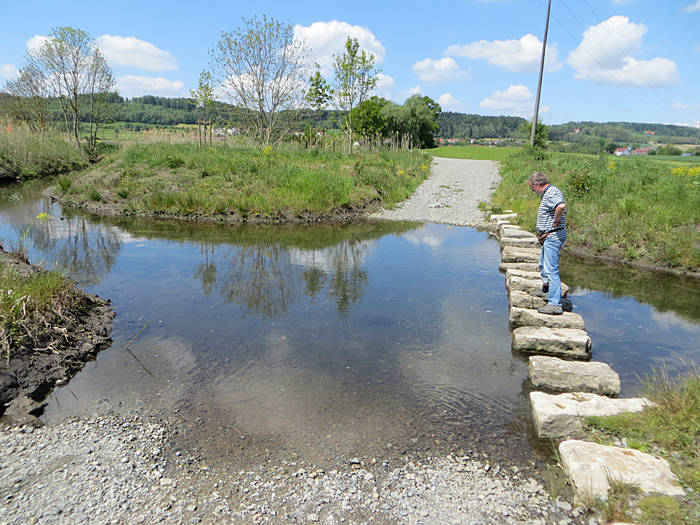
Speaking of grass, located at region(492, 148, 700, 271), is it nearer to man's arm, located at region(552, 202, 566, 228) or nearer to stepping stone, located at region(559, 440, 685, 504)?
man's arm, located at region(552, 202, 566, 228)

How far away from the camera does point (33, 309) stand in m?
5.01

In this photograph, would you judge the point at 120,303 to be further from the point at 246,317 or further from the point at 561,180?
the point at 561,180

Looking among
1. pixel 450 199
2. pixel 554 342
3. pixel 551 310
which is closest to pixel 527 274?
pixel 551 310

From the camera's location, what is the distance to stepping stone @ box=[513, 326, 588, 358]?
16.8ft

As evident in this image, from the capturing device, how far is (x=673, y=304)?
7465 mm

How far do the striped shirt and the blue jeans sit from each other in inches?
4.9

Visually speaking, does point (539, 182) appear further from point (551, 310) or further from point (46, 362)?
point (46, 362)

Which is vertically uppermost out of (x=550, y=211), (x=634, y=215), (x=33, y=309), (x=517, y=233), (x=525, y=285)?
(x=550, y=211)

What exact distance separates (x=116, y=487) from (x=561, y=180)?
16620 mm

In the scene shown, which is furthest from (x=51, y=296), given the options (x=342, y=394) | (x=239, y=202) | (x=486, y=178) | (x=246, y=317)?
(x=486, y=178)

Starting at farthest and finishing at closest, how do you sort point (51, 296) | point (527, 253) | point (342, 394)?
1. point (527, 253)
2. point (51, 296)
3. point (342, 394)

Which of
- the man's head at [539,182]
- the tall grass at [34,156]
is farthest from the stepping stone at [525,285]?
the tall grass at [34,156]

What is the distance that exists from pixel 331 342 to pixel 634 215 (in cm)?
961

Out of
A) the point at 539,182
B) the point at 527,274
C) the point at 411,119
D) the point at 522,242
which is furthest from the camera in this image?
the point at 411,119
